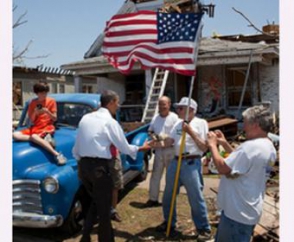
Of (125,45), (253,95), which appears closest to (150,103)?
(253,95)

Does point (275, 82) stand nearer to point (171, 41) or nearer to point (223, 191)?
point (171, 41)

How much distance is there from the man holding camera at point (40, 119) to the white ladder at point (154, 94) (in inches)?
287

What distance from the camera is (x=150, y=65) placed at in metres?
5.29

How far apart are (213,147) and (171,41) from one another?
99.1 inches

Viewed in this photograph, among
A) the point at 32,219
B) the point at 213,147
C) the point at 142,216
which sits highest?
the point at 213,147

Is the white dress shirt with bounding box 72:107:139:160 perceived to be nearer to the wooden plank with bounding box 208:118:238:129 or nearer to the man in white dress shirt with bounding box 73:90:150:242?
the man in white dress shirt with bounding box 73:90:150:242

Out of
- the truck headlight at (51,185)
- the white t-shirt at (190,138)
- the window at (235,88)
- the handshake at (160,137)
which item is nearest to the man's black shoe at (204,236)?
the white t-shirt at (190,138)

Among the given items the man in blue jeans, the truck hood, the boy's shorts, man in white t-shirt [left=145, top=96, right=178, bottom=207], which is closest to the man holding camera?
the truck hood

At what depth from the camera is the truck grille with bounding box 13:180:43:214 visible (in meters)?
4.41

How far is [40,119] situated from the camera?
17.4 feet

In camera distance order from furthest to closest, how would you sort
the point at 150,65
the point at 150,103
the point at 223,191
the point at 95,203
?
the point at 150,103 → the point at 150,65 → the point at 95,203 → the point at 223,191

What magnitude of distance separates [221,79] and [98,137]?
11.1 m

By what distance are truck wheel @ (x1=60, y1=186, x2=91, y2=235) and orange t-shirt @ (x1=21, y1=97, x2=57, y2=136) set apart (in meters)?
1.11

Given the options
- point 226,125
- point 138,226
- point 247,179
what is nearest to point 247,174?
point 247,179
